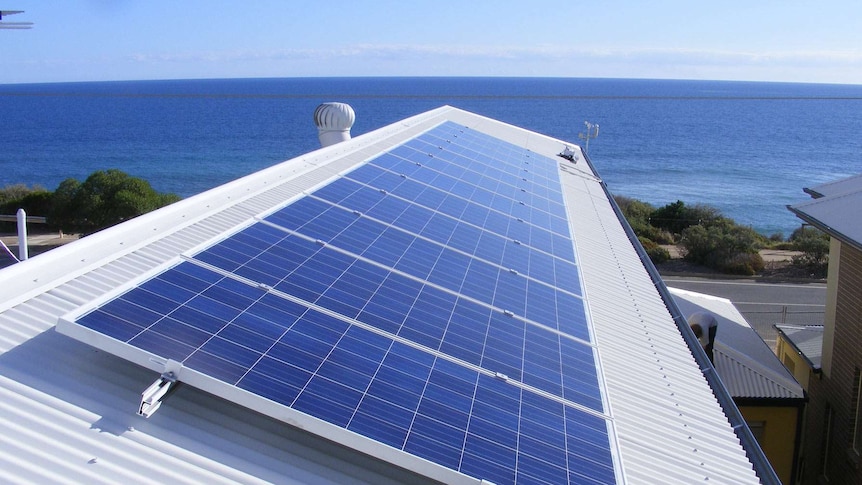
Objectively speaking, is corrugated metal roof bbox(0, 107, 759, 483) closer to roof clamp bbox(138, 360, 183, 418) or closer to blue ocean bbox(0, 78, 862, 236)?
roof clamp bbox(138, 360, 183, 418)

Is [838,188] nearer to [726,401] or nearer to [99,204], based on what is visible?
[726,401]

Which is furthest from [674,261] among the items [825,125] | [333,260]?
[825,125]

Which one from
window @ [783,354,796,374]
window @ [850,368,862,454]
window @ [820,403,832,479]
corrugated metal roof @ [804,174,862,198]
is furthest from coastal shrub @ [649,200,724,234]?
window @ [850,368,862,454]

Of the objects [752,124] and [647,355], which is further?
A: [752,124]

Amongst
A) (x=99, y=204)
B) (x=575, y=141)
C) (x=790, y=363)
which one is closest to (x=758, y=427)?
(x=790, y=363)

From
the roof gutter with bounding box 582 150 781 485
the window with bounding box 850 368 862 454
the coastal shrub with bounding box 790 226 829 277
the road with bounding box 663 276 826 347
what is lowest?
the road with bounding box 663 276 826 347

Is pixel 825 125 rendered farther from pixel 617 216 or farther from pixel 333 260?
pixel 333 260

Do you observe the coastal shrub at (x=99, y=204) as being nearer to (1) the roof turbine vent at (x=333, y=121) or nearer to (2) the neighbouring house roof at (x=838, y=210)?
(1) the roof turbine vent at (x=333, y=121)

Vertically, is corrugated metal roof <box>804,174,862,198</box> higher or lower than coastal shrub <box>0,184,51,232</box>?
higher
